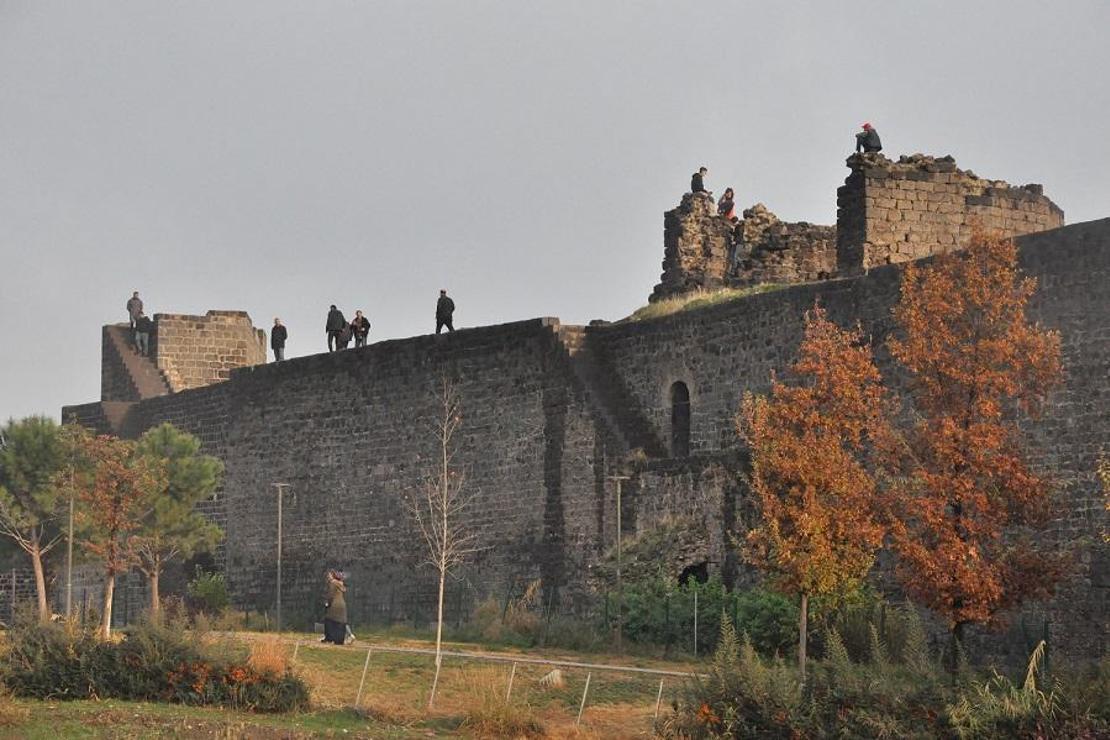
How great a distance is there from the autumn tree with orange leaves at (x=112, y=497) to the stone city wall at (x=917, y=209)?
11121 millimetres

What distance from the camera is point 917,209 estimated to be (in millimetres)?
41469

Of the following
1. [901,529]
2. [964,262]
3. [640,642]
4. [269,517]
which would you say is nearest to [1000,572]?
[901,529]

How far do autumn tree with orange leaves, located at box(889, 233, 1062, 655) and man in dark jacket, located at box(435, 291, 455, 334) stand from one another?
15.3 m

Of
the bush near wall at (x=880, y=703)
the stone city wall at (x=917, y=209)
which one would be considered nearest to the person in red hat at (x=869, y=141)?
the stone city wall at (x=917, y=209)

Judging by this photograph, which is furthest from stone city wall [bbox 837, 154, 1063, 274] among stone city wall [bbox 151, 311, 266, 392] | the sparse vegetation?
stone city wall [bbox 151, 311, 266, 392]

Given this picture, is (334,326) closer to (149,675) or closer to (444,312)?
(444,312)

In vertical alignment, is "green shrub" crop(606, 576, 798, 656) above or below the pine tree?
below

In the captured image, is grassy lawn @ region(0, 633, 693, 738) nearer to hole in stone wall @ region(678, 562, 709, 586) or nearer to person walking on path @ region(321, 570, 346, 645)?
person walking on path @ region(321, 570, 346, 645)

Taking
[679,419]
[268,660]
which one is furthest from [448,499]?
[268,660]

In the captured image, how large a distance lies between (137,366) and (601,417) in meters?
16.7

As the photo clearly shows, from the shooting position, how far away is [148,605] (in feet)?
162

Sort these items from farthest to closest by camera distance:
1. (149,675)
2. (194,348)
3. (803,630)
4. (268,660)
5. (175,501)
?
(194,348)
(175,501)
(803,630)
(268,660)
(149,675)

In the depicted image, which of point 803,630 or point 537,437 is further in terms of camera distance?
point 537,437

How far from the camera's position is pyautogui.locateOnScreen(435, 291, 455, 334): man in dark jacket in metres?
46.8
